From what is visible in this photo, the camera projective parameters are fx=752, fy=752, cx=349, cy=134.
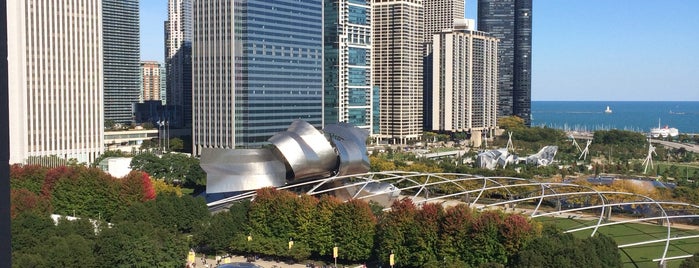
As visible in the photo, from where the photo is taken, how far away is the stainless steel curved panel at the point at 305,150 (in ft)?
168

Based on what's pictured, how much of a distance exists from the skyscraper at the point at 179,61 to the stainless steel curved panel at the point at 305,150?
76.9m

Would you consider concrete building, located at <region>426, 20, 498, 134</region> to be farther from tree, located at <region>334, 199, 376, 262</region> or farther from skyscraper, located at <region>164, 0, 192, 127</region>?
tree, located at <region>334, 199, 376, 262</region>

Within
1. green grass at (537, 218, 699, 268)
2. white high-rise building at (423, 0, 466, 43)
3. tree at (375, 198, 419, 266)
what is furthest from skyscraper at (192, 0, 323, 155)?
white high-rise building at (423, 0, 466, 43)

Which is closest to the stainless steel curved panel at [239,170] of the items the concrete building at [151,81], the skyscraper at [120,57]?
the skyscraper at [120,57]

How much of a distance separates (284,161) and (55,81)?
4031cm

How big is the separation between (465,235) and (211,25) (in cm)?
5782

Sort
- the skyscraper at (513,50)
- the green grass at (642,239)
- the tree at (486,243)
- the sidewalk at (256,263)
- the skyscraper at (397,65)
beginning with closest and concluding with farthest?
the tree at (486,243) → the sidewalk at (256,263) → the green grass at (642,239) → the skyscraper at (397,65) → the skyscraper at (513,50)

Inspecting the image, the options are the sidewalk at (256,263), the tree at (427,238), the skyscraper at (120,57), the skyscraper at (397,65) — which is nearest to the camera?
the tree at (427,238)

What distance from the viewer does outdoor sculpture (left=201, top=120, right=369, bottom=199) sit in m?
50.0

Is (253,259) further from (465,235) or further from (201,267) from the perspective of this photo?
(465,235)

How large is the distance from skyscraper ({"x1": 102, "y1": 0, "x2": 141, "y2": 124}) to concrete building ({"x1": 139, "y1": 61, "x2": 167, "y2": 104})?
31855mm

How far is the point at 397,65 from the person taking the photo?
127062 millimetres

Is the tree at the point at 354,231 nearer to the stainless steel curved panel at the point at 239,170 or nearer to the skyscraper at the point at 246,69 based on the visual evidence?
the stainless steel curved panel at the point at 239,170

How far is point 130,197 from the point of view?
49.6 metres
